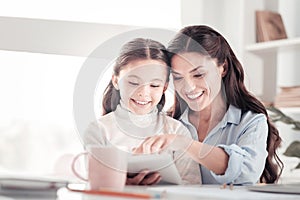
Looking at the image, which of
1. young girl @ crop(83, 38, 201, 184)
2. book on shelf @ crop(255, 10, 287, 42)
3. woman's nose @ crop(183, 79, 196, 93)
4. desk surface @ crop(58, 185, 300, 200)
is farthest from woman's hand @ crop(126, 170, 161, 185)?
book on shelf @ crop(255, 10, 287, 42)

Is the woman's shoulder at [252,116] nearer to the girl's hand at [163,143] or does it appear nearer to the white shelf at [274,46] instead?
the girl's hand at [163,143]

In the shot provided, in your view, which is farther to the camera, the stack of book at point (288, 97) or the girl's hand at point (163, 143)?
the stack of book at point (288, 97)

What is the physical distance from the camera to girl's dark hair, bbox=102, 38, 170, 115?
135 cm

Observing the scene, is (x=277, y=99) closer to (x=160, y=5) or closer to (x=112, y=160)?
(x=160, y=5)

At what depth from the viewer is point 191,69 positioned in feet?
4.72

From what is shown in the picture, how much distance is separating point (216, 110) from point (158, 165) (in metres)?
0.22

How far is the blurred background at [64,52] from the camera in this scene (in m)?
1.75

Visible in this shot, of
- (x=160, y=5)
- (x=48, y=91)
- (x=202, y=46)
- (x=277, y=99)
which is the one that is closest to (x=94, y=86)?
(x=202, y=46)

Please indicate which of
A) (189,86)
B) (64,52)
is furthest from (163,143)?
(64,52)

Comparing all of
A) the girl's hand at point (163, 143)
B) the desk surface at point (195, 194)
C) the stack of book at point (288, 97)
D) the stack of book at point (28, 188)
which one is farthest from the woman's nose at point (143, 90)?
the stack of book at point (288, 97)

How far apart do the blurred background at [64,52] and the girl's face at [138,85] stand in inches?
11.7

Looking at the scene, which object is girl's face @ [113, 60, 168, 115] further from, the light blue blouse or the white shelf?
the white shelf

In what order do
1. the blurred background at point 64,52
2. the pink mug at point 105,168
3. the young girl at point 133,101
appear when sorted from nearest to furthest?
the pink mug at point 105,168
the young girl at point 133,101
the blurred background at point 64,52

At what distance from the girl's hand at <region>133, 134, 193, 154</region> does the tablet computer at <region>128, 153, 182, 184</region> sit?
0.01 metres
